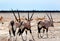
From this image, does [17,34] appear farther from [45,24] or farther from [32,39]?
[45,24]

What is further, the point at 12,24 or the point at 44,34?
the point at 44,34

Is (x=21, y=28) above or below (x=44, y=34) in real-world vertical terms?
above

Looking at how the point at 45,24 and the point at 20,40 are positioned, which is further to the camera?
the point at 45,24

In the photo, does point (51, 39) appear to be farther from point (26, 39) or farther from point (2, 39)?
point (2, 39)

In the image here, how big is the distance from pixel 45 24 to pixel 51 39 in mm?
2240

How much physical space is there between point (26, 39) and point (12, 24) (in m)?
2.16

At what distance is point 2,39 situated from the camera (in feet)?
74.6

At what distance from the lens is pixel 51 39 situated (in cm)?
2261

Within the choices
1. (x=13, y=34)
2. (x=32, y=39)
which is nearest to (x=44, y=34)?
(x=32, y=39)

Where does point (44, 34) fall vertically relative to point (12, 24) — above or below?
below

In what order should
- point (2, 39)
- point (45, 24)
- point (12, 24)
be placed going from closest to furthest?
point (12, 24)
point (2, 39)
point (45, 24)

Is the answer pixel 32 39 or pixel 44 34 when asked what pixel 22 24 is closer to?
pixel 32 39

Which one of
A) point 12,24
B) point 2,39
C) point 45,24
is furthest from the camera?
point 45,24

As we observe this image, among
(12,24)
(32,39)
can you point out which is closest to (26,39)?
(32,39)
